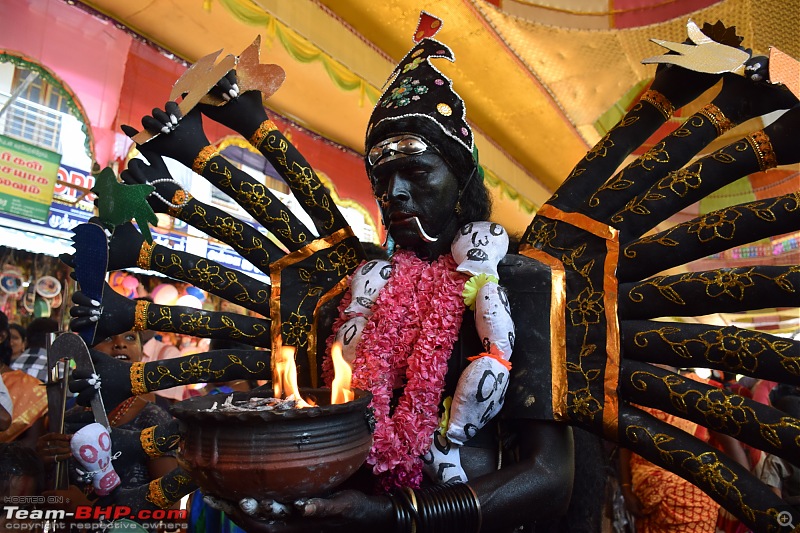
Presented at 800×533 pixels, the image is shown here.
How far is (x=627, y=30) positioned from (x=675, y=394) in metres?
5.81

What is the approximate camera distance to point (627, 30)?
20.2 ft

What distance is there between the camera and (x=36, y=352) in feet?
13.8

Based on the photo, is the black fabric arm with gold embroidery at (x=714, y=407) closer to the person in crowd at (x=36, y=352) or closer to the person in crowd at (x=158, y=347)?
the person in crowd at (x=36, y=352)

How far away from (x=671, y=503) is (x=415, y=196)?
2.55 metres

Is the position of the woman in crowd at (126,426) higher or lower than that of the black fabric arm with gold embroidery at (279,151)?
lower

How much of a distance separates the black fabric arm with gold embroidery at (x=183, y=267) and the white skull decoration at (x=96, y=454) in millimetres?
537

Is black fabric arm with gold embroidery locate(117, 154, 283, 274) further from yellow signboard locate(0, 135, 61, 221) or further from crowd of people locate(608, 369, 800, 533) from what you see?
yellow signboard locate(0, 135, 61, 221)

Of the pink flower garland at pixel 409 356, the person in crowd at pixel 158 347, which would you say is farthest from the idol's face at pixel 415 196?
the person in crowd at pixel 158 347

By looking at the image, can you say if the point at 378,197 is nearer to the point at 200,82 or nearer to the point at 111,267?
the point at 200,82

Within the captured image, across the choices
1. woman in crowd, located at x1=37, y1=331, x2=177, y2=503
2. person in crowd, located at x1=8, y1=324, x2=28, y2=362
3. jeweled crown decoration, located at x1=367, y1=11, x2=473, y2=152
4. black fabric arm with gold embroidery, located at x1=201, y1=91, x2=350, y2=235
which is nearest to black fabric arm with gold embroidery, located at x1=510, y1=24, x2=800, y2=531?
jeweled crown decoration, located at x1=367, y1=11, x2=473, y2=152

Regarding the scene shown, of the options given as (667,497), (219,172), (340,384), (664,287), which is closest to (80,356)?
(219,172)

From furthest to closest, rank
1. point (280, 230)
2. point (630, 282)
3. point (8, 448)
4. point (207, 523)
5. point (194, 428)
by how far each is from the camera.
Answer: point (8, 448) → point (207, 523) → point (280, 230) → point (630, 282) → point (194, 428)

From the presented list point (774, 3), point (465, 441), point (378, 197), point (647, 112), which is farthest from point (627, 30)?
point (465, 441)
